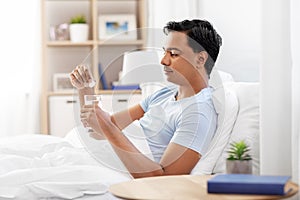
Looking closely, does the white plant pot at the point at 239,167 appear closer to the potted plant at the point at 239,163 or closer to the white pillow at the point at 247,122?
the potted plant at the point at 239,163

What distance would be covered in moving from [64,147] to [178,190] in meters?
0.99

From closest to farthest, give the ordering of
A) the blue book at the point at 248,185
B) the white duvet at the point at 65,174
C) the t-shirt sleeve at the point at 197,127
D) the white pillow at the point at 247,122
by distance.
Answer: the blue book at the point at 248,185 < the white duvet at the point at 65,174 < the t-shirt sleeve at the point at 197,127 < the white pillow at the point at 247,122

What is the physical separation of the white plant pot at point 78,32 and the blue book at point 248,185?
344cm

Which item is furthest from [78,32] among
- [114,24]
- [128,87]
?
[128,87]

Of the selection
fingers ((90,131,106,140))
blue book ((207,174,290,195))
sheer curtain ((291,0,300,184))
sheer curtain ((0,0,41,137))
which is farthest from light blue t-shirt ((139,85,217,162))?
sheer curtain ((0,0,41,137))

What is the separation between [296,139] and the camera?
1.78 m

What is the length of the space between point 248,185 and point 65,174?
2.44 feet

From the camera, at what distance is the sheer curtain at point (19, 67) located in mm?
4805

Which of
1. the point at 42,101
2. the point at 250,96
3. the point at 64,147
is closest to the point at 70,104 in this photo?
the point at 42,101

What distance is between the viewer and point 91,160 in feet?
7.57

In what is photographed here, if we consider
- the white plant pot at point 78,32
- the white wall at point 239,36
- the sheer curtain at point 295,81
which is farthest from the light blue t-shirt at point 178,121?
the white plant pot at point 78,32

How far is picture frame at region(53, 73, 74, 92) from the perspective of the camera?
16.1 feet

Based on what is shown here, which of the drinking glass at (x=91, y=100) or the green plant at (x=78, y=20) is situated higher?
the green plant at (x=78, y=20)

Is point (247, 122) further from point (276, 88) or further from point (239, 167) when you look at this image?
point (239, 167)
